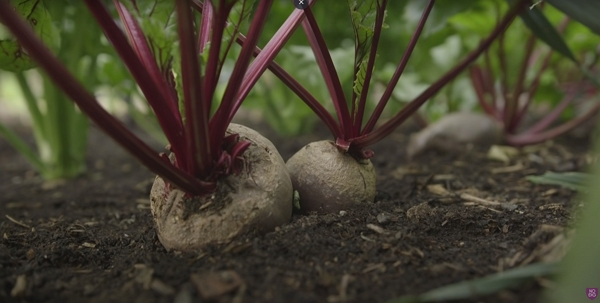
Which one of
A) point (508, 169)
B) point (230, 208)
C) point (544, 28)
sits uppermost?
point (544, 28)

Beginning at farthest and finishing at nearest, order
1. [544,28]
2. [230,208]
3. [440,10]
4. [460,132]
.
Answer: [460,132] → [440,10] → [544,28] → [230,208]

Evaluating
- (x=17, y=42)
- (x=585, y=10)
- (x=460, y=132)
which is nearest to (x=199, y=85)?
(x=17, y=42)

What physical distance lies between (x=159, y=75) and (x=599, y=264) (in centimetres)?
70

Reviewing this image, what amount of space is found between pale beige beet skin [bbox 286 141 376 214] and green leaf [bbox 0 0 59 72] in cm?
57

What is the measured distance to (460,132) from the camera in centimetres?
188

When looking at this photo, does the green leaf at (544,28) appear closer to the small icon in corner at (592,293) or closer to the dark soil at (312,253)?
the dark soil at (312,253)

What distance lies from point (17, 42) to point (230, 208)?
21.1 inches

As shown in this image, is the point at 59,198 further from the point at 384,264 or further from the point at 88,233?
the point at 384,264

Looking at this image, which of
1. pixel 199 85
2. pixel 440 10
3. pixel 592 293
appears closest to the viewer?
pixel 592 293

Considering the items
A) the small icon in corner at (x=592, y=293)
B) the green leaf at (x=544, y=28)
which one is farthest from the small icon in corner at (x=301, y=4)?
the small icon in corner at (x=592, y=293)

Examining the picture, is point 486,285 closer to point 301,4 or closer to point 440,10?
point 301,4

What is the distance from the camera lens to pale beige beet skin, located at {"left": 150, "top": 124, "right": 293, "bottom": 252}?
85cm

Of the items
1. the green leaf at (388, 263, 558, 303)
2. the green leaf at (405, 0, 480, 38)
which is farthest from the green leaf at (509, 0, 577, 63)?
the green leaf at (388, 263, 558, 303)

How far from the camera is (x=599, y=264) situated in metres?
0.55
